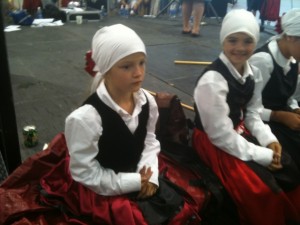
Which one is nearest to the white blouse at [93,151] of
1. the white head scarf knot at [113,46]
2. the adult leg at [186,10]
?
the white head scarf knot at [113,46]

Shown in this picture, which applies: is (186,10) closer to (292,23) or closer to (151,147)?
(292,23)

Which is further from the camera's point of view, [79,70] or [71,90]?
[79,70]

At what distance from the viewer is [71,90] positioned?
→ 8.75ft

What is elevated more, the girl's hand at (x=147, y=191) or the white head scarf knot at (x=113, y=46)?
the white head scarf knot at (x=113, y=46)

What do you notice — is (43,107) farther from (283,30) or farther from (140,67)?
(283,30)

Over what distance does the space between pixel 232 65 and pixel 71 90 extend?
1.66 meters

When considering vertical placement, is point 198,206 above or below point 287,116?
below

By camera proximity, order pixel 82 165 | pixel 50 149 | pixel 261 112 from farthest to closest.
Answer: pixel 261 112 → pixel 50 149 → pixel 82 165

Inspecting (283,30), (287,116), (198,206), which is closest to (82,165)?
(198,206)

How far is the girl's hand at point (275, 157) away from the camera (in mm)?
1332

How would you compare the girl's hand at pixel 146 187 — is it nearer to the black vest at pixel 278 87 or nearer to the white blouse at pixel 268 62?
the white blouse at pixel 268 62

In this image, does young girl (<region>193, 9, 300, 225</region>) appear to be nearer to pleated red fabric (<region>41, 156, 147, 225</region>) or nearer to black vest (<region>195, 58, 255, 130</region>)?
black vest (<region>195, 58, 255, 130</region>)

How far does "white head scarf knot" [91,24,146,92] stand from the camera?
3.42 ft

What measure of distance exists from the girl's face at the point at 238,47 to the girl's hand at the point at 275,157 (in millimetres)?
401
